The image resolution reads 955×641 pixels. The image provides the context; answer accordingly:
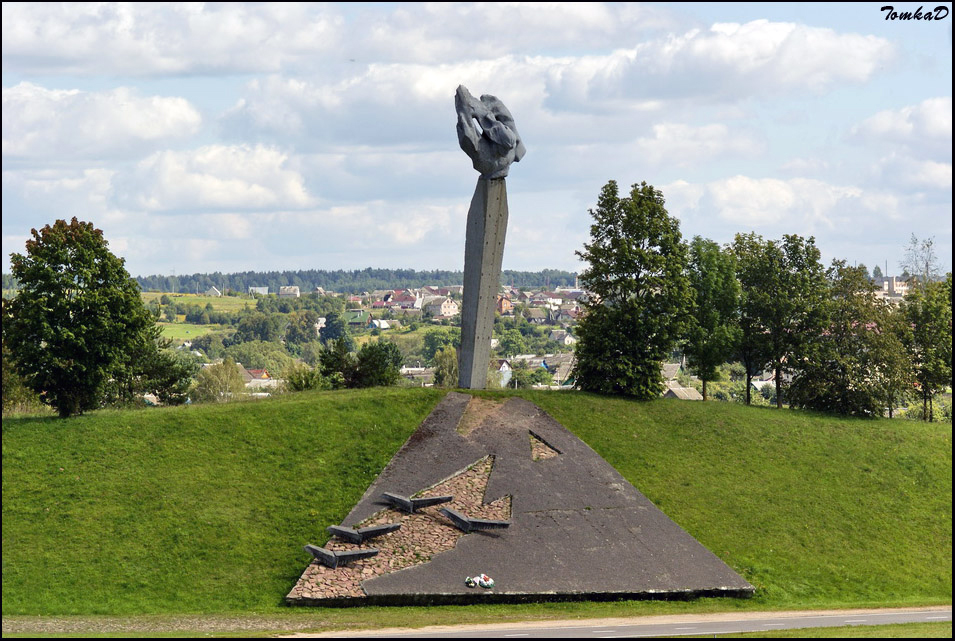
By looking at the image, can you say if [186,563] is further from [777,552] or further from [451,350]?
[451,350]

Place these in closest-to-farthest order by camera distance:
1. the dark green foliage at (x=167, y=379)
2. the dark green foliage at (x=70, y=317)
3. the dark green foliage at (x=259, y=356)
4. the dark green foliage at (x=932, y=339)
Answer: the dark green foliage at (x=70, y=317)
the dark green foliage at (x=167, y=379)
the dark green foliage at (x=932, y=339)
the dark green foliage at (x=259, y=356)

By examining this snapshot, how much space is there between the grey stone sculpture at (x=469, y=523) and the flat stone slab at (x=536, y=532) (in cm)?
20

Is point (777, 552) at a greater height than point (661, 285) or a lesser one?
lesser

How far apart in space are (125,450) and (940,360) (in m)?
41.9

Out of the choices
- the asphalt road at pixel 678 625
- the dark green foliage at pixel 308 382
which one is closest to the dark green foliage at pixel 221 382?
the dark green foliage at pixel 308 382

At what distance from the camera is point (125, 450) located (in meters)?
43.2

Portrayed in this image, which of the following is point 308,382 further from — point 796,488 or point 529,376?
point 529,376

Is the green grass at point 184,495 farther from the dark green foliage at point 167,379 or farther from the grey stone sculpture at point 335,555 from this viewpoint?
the dark green foliage at point 167,379

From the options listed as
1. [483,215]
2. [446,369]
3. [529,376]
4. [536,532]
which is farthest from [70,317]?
[529,376]

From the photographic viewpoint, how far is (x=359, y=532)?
37531mm

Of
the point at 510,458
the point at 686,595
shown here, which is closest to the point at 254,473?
the point at 510,458

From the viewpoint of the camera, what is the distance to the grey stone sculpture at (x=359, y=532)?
37469 millimetres

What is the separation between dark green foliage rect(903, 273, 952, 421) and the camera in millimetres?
59781

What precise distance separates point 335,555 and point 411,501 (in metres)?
4.05
